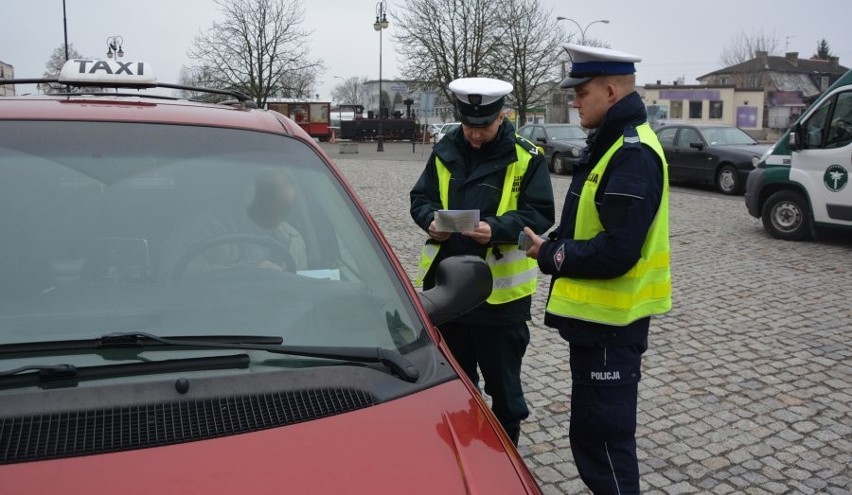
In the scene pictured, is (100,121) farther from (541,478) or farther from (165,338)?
(541,478)

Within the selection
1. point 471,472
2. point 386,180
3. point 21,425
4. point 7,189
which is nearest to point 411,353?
point 471,472

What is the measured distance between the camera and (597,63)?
2.75m

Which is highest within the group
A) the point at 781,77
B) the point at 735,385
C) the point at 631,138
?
the point at 781,77

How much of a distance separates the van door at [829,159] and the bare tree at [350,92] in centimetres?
10439

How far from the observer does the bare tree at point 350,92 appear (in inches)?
4451

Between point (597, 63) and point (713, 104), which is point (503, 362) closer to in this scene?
point (597, 63)

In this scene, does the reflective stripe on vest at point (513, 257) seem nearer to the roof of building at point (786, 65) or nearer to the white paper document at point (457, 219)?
the white paper document at point (457, 219)

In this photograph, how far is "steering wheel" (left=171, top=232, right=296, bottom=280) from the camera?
2.13 m

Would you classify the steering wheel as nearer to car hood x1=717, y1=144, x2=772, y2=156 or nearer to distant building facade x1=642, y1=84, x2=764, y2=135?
car hood x1=717, y1=144, x2=772, y2=156

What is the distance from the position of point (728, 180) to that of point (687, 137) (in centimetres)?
171

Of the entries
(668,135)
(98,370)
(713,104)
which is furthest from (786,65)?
(98,370)

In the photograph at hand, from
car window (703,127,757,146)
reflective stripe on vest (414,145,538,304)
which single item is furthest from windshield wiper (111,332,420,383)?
car window (703,127,757,146)

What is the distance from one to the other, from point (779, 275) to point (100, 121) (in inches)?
306

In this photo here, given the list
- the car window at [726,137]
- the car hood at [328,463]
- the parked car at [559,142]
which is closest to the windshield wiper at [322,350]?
the car hood at [328,463]
